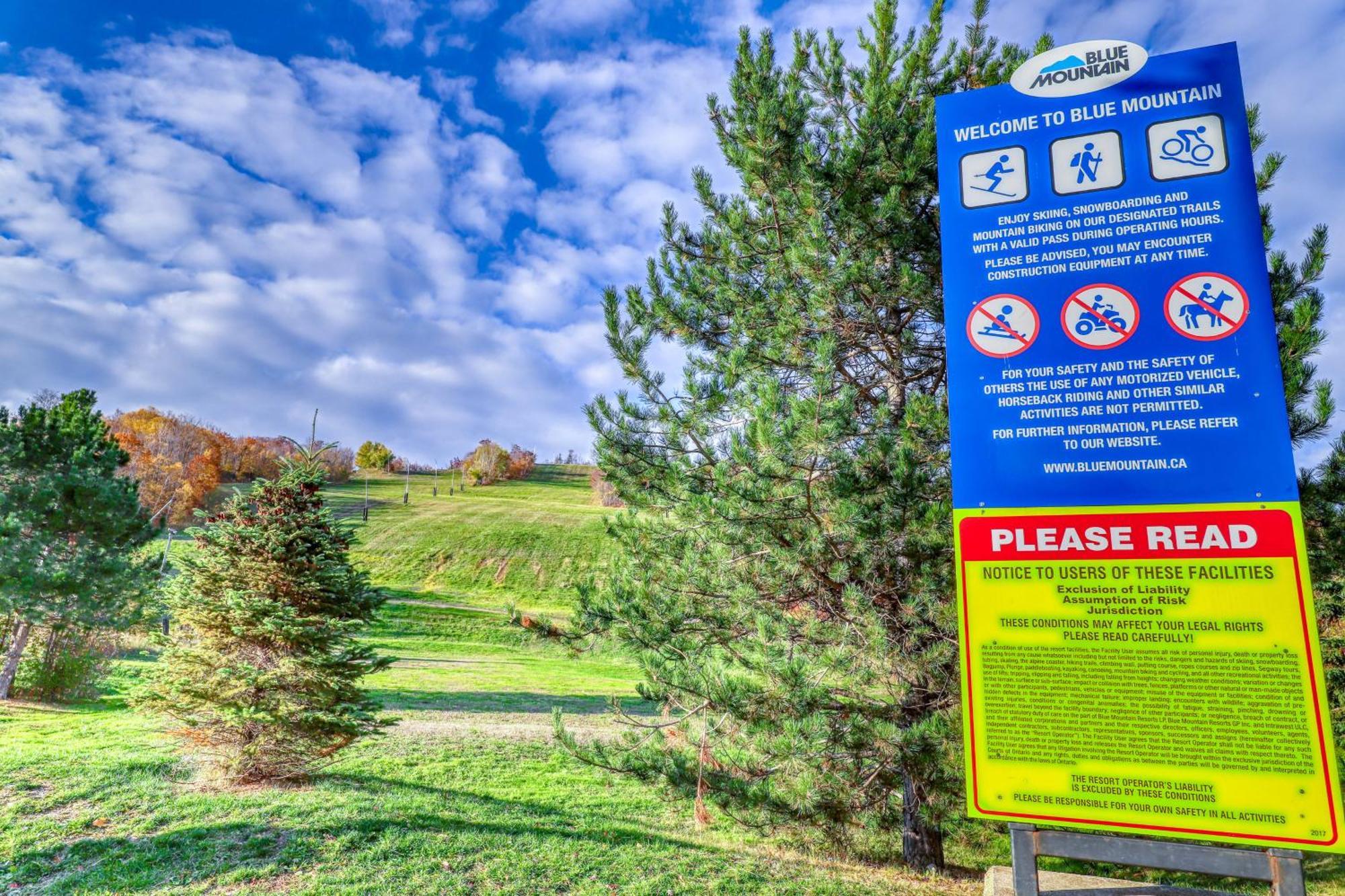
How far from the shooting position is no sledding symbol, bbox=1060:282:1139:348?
2.97 metres

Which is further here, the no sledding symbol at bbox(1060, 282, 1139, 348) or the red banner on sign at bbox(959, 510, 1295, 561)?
the no sledding symbol at bbox(1060, 282, 1139, 348)

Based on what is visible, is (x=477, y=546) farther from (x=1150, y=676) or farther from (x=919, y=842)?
(x=1150, y=676)

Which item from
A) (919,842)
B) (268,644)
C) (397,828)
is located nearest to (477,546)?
(268,644)

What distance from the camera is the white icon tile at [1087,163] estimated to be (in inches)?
124

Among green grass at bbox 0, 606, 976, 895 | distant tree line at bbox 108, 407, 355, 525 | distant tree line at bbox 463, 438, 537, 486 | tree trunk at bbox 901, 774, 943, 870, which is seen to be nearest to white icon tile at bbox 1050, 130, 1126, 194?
tree trunk at bbox 901, 774, 943, 870

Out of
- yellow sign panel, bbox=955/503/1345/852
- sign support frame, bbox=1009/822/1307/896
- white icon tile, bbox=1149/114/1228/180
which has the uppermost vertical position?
white icon tile, bbox=1149/114/1228/180

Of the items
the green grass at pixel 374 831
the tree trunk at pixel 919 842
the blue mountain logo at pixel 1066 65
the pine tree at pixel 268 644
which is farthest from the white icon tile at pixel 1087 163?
the pine tree at pixel 268 644

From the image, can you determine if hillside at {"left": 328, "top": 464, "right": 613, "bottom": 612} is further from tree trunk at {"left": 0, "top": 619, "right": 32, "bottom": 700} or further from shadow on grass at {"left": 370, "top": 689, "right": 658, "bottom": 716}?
tree trunk at {"left": 0, "top": 619, "right": 32, "bottom": 700}

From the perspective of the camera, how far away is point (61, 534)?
1358 cm

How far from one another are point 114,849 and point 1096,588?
7523mm

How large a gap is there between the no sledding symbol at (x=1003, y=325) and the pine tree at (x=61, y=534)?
16.4 m

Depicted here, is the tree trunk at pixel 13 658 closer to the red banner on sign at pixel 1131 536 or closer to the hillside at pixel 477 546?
the hillside at pixel 477 546

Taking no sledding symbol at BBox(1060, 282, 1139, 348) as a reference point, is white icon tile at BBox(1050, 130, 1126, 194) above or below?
above

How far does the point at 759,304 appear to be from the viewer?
5.54 metres
